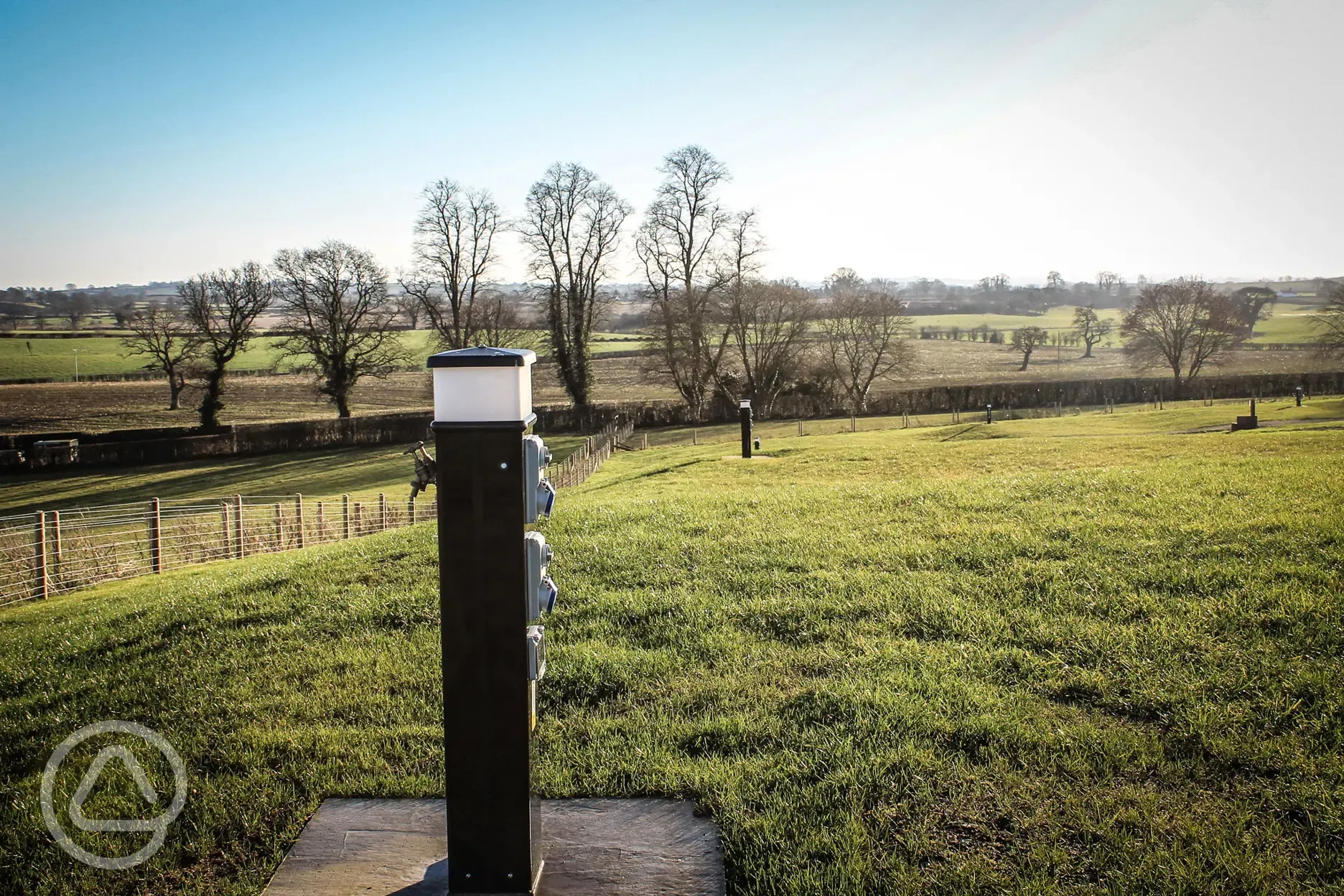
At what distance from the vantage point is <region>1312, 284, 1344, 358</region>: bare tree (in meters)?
49.0

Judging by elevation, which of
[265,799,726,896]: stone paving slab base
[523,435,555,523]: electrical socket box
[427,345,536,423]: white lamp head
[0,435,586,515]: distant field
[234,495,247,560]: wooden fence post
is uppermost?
[427,345,536,423]: white lamp head

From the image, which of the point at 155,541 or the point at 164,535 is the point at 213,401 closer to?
the point at 164,535

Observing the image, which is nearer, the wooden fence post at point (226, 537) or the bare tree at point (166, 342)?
the wooden fence post at point (226, 537)

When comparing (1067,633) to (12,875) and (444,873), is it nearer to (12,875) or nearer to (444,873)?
(444,873)

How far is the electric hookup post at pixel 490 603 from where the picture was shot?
2881mm

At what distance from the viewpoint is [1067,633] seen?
217 inches

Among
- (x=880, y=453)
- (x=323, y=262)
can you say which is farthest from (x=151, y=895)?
(x=323, y=262)

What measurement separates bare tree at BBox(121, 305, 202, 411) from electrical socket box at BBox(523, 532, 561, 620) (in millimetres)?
48904

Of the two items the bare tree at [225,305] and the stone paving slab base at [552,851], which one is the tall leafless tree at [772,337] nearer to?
the bare tree at [225,305]

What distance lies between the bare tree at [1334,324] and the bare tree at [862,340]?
76.2 feet

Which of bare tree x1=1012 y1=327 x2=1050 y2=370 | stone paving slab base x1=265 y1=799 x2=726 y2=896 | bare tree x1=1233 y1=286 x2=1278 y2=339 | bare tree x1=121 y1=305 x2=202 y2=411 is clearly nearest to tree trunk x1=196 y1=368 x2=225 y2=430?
bare tree x1=121 y1=305 x2=202 y2=411

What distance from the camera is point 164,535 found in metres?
21.4

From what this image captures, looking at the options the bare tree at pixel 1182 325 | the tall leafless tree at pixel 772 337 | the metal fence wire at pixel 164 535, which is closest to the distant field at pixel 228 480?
the metal fence wire at pixel 164 535

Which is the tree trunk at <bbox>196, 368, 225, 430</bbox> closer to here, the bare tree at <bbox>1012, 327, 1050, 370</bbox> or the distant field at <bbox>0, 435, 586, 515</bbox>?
the distant field at <bbox>0, 435, 586, 515</bbox>
